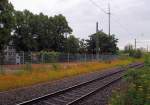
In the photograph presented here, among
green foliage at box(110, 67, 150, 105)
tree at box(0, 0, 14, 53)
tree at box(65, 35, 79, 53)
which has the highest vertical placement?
tree at box(0, 0, 14, 53)

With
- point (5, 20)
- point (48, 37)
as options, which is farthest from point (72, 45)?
point (5, 20)

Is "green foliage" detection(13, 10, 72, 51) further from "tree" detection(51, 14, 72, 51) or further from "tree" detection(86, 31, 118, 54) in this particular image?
"tree" detection(86, 31, 118, 54)

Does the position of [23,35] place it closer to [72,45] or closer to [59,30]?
[72,45]

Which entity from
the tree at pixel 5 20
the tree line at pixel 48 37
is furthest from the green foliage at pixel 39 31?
the tree at pixel 5 20

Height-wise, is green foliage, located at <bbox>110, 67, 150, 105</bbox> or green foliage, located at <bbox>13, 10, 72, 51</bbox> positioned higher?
green foliage, located at <bbox>13, 10, 72, 51</bbox>

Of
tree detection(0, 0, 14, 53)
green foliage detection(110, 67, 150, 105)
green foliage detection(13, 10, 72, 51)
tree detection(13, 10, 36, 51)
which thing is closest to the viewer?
green foliage detection(110, 67, 150, 105)

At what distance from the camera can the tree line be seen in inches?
3652

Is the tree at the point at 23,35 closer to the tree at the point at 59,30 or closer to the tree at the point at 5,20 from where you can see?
the tree at the point at 59,30

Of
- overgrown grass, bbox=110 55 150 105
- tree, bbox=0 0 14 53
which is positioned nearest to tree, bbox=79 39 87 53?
tree, bbox=0 0 14 53

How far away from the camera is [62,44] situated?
105 m

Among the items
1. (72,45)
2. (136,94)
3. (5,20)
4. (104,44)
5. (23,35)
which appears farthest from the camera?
(104,44)

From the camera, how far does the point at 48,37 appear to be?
102 metres

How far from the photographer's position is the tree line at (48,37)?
304 feet

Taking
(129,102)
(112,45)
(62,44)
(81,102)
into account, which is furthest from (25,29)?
(129,102)
